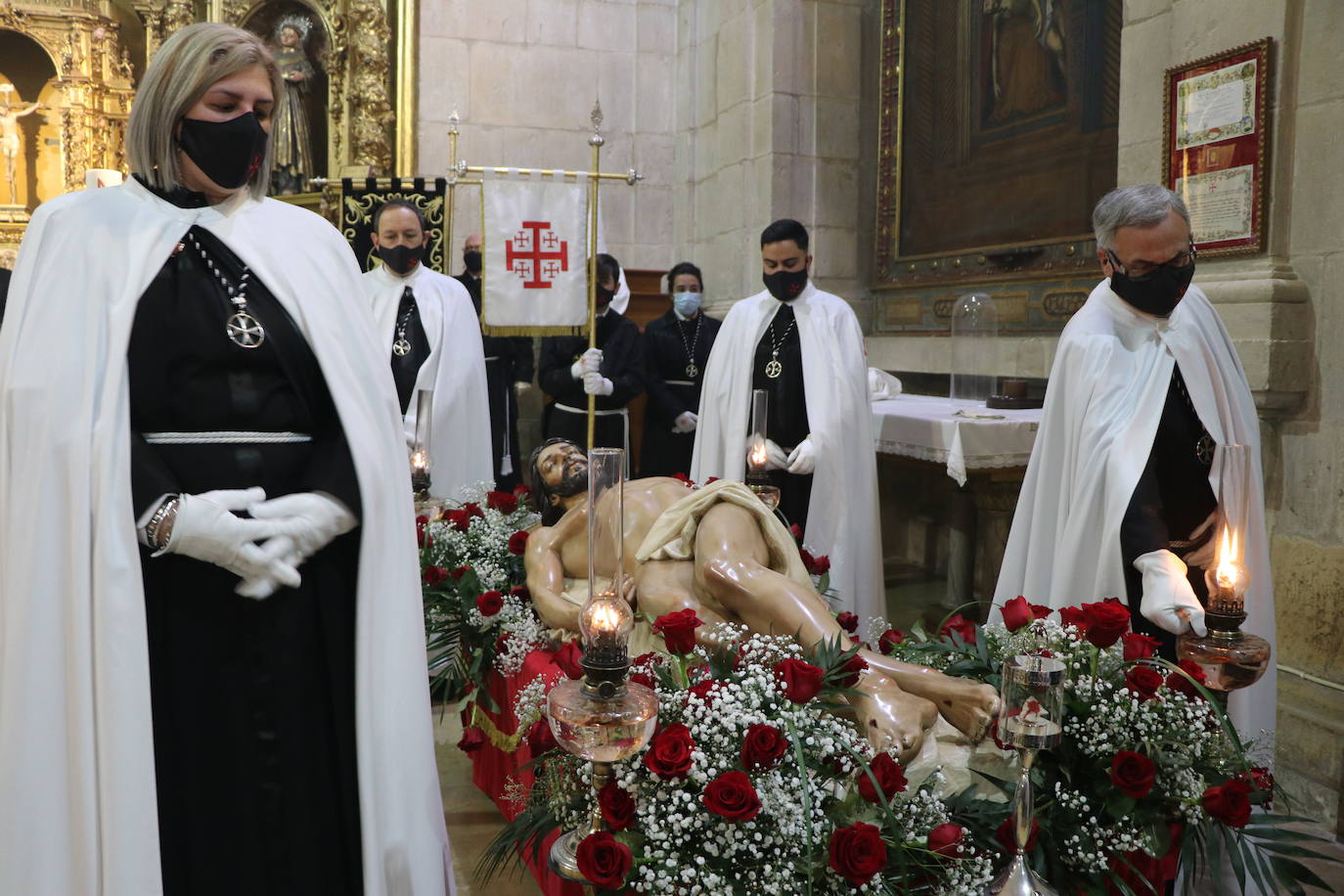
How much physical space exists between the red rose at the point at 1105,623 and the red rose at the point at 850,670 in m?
0.51

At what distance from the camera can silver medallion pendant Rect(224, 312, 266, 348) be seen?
2271 mm

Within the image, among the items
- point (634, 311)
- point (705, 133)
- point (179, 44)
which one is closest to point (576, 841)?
point (179, 44)

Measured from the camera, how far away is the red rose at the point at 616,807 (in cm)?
225

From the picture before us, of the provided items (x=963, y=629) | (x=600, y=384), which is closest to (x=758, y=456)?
(x=963, y=629)

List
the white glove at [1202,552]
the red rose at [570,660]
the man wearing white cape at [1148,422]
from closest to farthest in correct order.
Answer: the red rose at [570,660]
the white glove at [1202,552]
the man wearing white cape at [1148,422]

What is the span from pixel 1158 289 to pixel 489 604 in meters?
2.26

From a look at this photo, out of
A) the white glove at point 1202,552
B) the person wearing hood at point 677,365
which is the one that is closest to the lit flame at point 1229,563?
the white glove at point 1202,552

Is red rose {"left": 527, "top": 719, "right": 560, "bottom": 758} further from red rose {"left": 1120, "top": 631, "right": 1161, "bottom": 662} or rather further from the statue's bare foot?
red rose {"left": 1120, "top": 631, "right": 1161, "bottom": 662}

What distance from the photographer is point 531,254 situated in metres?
5.97

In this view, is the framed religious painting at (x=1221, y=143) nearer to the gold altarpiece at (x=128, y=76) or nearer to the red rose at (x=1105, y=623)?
the red rose at (x=1105, y=623)

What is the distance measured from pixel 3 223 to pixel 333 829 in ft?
30.5

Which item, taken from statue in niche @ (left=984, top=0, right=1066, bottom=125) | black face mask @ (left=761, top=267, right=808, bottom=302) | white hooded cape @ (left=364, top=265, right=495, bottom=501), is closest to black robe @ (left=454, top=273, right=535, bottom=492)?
white hooded cape @ (left=364, top=265, right=495, bottom=501)

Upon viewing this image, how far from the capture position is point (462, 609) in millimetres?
4070

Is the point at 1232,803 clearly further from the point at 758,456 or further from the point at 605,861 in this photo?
the point at 758,456
